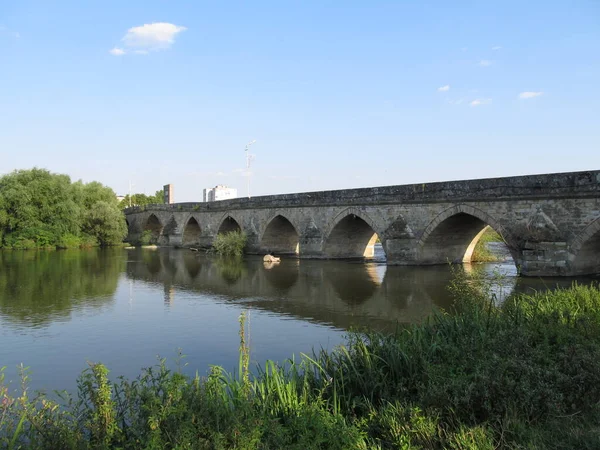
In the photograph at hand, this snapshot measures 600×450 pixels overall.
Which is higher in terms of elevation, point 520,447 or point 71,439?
point 71,439

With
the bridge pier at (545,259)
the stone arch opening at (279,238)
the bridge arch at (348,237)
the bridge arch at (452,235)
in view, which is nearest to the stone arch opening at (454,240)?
the bridge arch at (452,235)

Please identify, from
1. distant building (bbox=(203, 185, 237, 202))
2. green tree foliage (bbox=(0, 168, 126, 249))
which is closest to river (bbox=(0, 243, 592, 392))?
green tree foliage (bbox=(0, 168, 126, 249))

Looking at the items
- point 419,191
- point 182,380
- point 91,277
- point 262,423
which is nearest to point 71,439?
point 182,380

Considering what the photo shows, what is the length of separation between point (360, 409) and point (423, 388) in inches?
26.7

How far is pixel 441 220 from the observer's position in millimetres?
19062

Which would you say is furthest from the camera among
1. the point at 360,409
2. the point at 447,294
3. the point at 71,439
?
the point at 447,294

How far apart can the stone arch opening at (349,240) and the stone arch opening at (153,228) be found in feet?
73.1

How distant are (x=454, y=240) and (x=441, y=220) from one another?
8.20 ft

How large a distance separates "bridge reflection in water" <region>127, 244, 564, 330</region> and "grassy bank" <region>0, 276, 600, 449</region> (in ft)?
12.7

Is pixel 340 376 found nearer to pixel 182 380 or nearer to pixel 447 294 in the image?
pixel 182 380

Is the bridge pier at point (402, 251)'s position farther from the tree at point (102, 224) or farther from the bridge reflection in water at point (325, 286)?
the tree at point (102, 224)

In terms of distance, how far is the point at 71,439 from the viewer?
135 inches

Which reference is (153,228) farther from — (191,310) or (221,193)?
(191,310)

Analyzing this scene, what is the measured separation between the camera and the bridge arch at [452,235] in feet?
61.2
